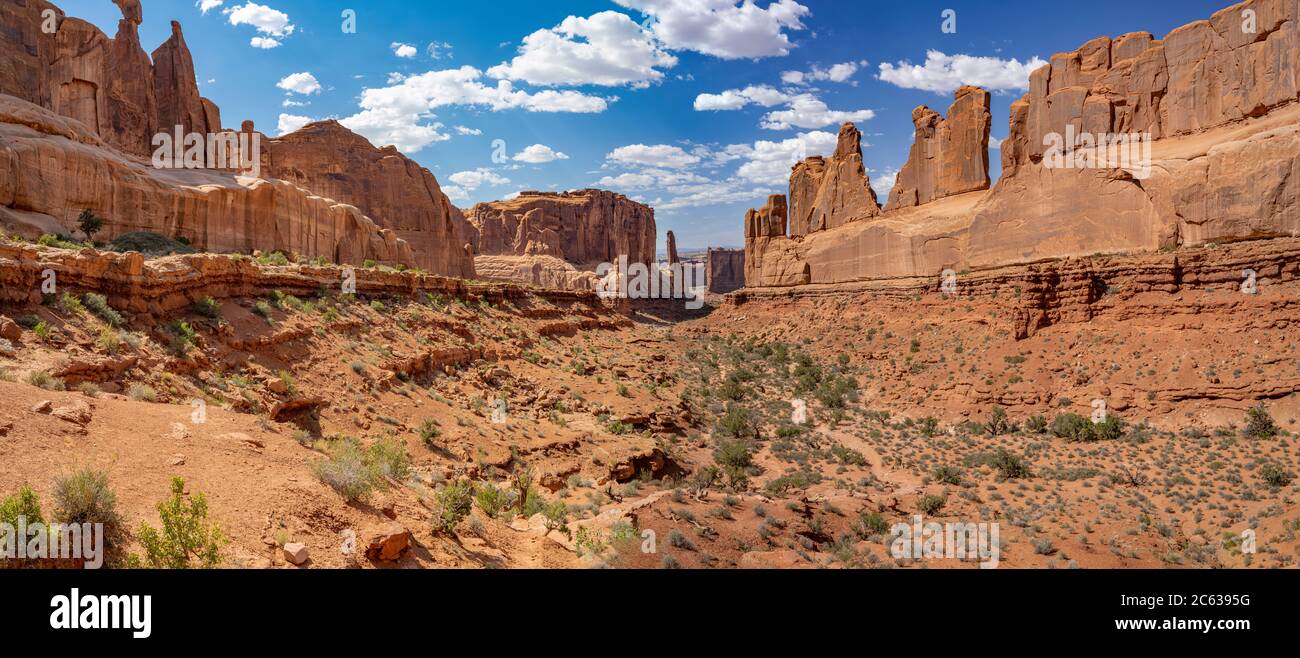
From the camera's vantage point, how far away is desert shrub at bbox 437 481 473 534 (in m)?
9.20

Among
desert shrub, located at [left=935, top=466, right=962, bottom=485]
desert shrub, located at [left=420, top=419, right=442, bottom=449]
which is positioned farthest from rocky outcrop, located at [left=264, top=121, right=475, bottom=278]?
desert shrub, located at [left=935, top=466, right=962, bottom=485]

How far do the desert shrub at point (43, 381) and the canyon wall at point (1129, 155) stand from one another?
3819 cm

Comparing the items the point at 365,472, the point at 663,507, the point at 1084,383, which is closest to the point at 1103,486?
the point at 1084,383

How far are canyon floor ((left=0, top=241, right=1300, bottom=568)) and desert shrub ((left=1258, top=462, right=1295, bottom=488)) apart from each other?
8 cm

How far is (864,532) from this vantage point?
50.5 ft

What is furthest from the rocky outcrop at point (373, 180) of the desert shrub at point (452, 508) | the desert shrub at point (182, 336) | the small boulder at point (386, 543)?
the small boulder at point (386, 543)

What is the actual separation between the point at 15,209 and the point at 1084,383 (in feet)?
133

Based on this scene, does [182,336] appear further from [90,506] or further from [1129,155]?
[1129,155]

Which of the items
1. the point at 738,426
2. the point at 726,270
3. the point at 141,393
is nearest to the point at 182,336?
the point at 141,393

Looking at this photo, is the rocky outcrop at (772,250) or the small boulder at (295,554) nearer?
the small boulder at (295,554)

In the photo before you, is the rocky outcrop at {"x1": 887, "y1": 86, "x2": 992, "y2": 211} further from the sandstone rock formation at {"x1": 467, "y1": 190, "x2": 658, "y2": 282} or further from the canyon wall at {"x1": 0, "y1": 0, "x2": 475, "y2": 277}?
the sandstone rock formation at {"x1": 467, "y1": 190, "x2": 658, "y2": 282}

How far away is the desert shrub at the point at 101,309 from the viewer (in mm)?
12555

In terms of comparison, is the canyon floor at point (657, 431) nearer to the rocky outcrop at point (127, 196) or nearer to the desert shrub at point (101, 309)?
the desert shrub at point (101, 309)
